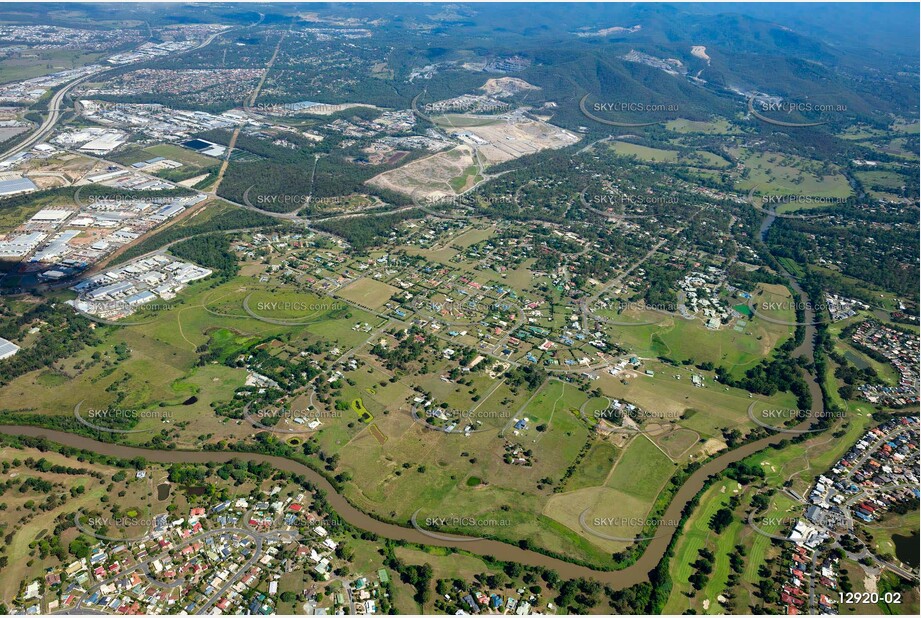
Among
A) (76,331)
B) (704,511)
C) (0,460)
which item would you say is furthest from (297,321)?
(704,511)

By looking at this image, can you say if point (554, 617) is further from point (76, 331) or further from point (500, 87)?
point (500, 87)
